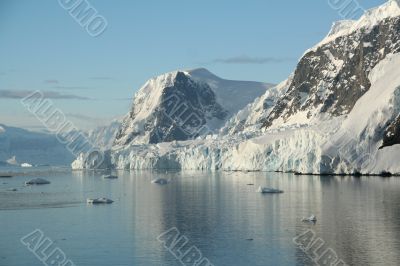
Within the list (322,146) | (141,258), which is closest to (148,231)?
(141,258)

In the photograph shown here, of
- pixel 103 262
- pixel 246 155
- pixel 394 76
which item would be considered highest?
pixel 394 76

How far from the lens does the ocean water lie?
46625mm

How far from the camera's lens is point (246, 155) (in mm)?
177750

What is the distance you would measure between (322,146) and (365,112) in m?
12.4

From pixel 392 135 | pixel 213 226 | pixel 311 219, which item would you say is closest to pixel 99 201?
pixel 213 226

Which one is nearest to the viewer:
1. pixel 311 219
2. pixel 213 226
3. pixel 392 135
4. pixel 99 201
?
pixel 213 226

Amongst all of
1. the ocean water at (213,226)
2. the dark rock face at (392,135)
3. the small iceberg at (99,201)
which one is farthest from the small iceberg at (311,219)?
the dark rock face at (392,135)

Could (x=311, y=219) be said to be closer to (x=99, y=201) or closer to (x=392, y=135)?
(x=99, y=201)

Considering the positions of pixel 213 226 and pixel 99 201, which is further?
pixel 99 201

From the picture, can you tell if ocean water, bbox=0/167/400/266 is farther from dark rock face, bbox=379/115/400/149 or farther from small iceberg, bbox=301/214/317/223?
dark rock face, bbox=379/115/400/149

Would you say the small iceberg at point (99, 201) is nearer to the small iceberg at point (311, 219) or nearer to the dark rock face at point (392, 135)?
the small iceberg at point (311, 219)

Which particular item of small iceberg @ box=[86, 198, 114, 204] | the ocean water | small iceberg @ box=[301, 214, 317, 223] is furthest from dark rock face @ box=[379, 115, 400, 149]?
small iceberg @ box=[301, 214, 317, 223]

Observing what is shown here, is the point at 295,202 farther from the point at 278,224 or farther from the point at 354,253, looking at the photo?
the point at 354,253

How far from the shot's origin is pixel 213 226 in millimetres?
59875
